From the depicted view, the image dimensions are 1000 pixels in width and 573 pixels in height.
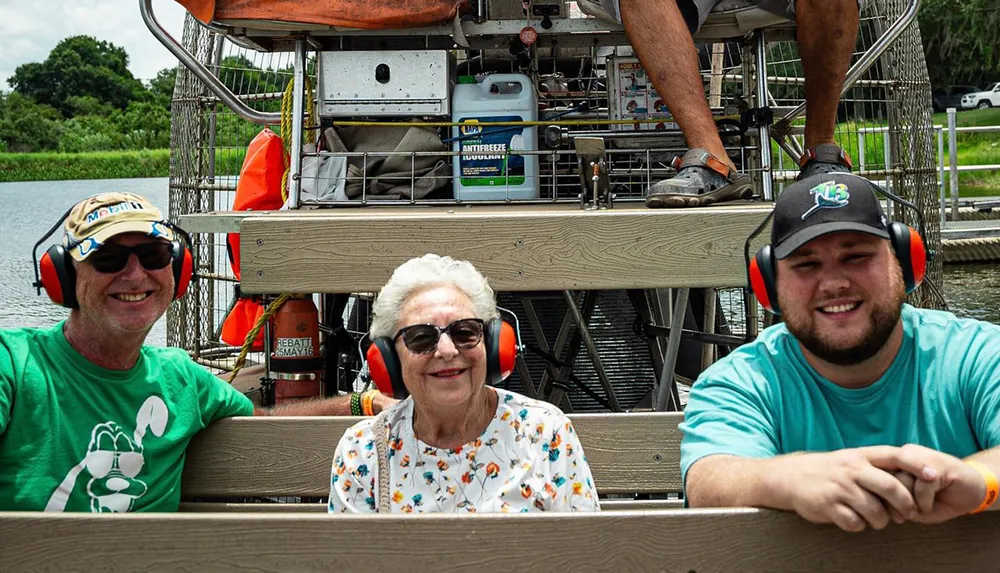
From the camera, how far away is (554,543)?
1773 millimetres

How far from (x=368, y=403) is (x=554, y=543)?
1410 millimetres

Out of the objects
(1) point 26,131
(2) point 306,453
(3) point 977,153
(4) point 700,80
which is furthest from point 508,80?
(1) point 26,131

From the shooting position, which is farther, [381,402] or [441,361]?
[381,402]

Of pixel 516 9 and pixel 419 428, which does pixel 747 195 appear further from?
pixel 419 428

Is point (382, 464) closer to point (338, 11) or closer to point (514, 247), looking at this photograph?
point (514, 247)

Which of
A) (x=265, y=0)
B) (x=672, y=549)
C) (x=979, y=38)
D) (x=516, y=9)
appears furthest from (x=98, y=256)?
(x=979, y=38)

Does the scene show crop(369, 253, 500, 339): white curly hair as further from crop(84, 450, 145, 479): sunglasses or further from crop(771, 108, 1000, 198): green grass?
crop(771, 108, 1000, 198): green grass

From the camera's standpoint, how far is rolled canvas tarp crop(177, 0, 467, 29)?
14.4 feet

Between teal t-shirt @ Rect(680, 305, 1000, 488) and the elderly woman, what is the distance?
380 mm

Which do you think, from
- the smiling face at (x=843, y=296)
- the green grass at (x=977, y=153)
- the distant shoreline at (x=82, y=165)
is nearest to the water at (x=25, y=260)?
the smiling face at (x=843, y=296)

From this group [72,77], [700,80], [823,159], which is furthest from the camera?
[72,77]

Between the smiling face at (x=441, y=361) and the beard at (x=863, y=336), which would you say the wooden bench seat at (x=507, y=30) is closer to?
the smiling face at (x=441, y=361)

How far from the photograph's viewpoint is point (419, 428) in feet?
8.40

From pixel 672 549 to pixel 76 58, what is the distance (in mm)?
70843
